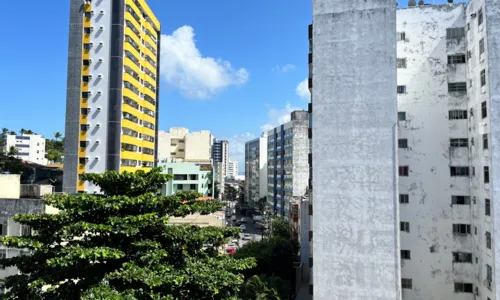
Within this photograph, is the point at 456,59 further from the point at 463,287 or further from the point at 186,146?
the point at 186,146

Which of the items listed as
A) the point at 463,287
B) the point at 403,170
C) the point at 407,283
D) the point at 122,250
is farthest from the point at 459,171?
the point at 122,250

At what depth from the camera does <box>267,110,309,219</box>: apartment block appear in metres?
69.0

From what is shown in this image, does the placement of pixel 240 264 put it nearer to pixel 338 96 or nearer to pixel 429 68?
pixel 338 96

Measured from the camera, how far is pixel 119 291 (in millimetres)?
10914

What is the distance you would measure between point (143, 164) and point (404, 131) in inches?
1549

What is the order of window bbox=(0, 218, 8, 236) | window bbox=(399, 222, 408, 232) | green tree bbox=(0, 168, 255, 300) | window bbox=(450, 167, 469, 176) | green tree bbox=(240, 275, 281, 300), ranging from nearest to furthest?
green tree bbox=(0, 168, 255, 300) < window bbox=(0, 218, 8, 236) < window bbox=(450, 167, 469, 176) < green tree bbox=(240, 275, 281, 300) < window bbox=(399, 222, 408, 232)

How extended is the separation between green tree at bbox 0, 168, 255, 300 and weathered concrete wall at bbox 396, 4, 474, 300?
17.0 meters

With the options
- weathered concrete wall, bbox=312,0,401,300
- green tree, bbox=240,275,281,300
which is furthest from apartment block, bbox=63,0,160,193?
weathered concrete wall, bbox=312,0,401,300

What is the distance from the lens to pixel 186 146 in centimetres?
8156

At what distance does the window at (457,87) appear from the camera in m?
25.3

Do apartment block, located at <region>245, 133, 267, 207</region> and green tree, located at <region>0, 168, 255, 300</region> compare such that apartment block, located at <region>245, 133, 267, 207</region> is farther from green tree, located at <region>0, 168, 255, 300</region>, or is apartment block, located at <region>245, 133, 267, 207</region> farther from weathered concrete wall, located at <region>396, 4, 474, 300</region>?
green tree, located at <region>0, 168, 255, 300</region>

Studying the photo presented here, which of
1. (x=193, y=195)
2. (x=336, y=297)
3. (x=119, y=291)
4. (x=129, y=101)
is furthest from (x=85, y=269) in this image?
(x=129, y=101)

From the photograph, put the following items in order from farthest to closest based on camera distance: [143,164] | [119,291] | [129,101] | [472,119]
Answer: [143,164] < [129,101] < [472,119] < [119,291]

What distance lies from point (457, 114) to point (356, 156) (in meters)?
9.15
